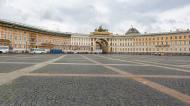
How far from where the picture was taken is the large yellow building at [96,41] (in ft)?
289

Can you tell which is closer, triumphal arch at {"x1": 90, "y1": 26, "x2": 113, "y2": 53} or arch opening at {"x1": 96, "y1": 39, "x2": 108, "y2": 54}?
triumphal arch at {"x1": 90, "y1": 26, "x2": 113, "y2": 53}

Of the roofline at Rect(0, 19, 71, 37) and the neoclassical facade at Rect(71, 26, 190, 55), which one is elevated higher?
the roofline at Rect(0, 19, 71, 37)

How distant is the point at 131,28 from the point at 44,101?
532ft

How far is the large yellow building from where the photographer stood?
8797cm

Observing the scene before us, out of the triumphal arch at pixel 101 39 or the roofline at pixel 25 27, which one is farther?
the triumphal arch at pixel 101 39

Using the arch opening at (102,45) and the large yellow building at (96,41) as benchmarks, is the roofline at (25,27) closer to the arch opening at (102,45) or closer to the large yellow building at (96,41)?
the large yellow building at (96,41)

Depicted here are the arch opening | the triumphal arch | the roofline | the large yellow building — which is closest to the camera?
the roofline

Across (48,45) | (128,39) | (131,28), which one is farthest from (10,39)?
(131,28)

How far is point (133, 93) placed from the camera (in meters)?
4.72

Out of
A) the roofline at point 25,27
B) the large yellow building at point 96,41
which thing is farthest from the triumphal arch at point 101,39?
the roofline at point 25,27

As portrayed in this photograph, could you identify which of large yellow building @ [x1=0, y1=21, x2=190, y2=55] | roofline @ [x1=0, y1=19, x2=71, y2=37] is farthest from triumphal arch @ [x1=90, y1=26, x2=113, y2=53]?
roofline @ [x1=0, y1=19, x2=71, y2=37]

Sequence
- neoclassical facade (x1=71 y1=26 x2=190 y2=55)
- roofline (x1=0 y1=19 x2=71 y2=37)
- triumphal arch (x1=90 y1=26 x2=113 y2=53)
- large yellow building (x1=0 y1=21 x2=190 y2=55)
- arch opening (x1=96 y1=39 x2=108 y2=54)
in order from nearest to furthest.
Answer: roofline (x1=0 y1=19 x2=71 y2=37) → large yellow building (x1=0 y1=21 x2=190 y2=55) → neoclassical facade (x1=71 y1=26 x2=190 y2=55) → triumphal arch (x1=90 y1=26 x2=113 y2=53) → arch opening (x1=96 y1=39 x2=108 y2=54)

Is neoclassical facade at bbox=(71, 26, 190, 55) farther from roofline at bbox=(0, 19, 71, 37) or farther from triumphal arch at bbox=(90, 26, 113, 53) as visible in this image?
roofline at bbox=(0, 19, 71, 37)

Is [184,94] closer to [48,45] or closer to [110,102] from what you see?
[110,102]
